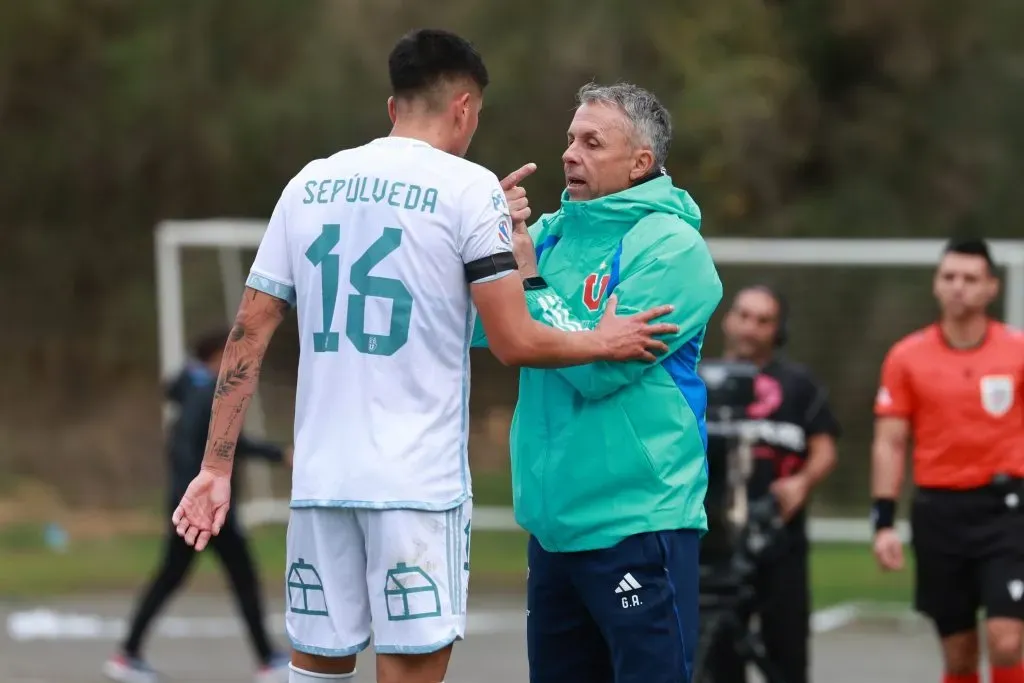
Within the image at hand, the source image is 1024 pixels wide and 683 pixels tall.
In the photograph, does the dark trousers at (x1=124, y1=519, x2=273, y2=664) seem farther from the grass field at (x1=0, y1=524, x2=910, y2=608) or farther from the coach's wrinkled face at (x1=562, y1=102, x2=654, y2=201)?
the coach's wrinkled face at (x1=562, y1=102, x2=654, y2=201)

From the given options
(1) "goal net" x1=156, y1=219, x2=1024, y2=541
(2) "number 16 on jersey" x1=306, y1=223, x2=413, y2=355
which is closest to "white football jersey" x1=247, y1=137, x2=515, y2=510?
(2) "number 16 on jersey" x1=306, y1=223, x2=413, y2=355

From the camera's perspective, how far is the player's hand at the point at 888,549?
725 cm

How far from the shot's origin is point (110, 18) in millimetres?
19531

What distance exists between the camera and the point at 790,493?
25.3ft

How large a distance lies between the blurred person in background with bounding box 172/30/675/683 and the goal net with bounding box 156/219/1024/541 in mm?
8415

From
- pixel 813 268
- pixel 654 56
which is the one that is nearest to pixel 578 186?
pixel 813 268

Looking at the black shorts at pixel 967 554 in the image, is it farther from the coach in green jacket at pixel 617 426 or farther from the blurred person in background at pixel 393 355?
the blurred person in background at pixel 393 355

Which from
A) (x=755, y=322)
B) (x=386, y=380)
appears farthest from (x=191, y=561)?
(x=386, y=380)

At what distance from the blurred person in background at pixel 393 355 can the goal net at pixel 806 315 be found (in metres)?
8.41

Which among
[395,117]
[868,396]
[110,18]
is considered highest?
[110,18]

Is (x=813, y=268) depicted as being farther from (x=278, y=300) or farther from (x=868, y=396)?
(x=278, y=300)

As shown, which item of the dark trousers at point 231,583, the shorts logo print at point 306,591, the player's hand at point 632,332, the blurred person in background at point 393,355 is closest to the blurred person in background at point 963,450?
the player's hand at point 632,332

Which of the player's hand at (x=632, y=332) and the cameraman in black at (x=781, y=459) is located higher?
the player's hand at (x=632, y=332)

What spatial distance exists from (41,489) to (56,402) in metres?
3.03
